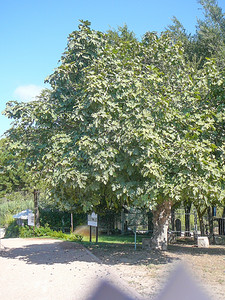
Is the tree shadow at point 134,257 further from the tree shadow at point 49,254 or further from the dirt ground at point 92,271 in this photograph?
the tree shadow at point 49,254

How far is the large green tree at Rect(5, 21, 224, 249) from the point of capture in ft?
27.1

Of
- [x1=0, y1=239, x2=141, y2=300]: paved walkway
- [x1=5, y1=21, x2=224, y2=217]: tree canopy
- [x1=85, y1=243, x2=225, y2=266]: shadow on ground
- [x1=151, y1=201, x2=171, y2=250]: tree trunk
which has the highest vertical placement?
[x1=5, y1=21, x2=224, y2=217]: tree canopy

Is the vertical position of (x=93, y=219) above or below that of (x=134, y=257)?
above

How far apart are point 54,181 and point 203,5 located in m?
13.8

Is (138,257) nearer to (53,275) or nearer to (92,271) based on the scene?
(92,271)

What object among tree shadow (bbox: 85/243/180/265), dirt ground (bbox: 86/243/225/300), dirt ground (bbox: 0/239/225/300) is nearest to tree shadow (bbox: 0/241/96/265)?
dirt ground (bbox: 0/239/225/300)

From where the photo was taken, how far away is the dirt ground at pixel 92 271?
258 inches

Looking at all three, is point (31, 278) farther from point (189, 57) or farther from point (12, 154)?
point (189, 57)

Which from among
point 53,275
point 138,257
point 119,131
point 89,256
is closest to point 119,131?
point 119,131

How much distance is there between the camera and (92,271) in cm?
830

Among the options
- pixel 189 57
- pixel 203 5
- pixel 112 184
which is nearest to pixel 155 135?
pixel 112 184

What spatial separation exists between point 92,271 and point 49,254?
368cm

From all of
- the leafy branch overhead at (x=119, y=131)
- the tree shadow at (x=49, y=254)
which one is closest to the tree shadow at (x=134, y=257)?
the tree shadow at (x=49, y=254)

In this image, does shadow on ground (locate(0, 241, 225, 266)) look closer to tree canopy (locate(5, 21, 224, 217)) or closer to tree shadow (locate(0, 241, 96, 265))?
tree shadow (locate(0, 241, 96, 265))
